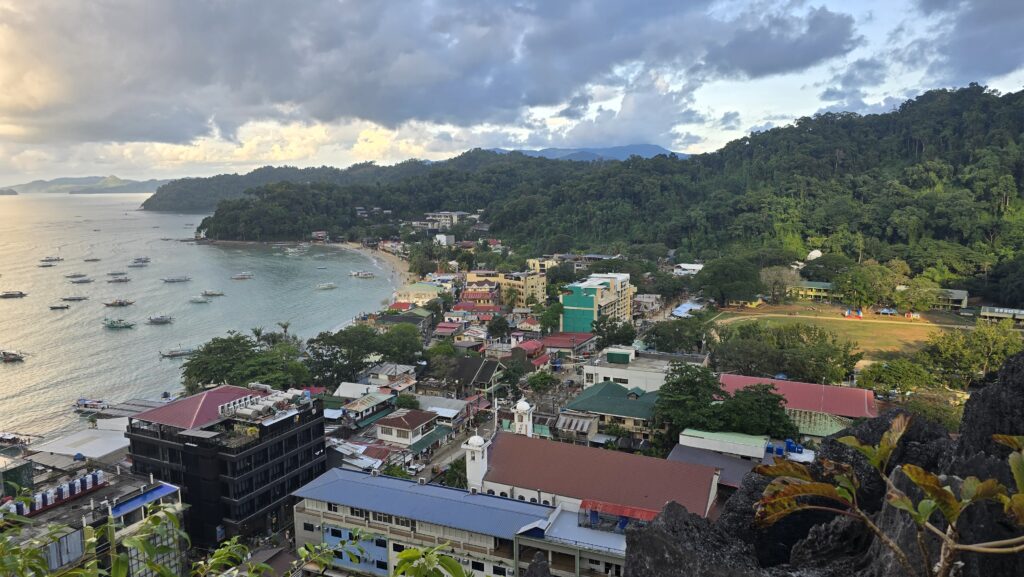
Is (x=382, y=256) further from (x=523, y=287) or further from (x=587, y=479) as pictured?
(x=587, y=479)

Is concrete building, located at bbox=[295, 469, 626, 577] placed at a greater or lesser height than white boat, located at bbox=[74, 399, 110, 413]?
greater

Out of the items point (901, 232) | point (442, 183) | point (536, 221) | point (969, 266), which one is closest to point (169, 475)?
point (969, 266)

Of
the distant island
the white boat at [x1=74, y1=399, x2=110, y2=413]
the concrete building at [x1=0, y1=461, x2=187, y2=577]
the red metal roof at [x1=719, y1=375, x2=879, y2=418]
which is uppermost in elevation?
the distant island

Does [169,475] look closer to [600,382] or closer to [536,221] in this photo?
[600,382]

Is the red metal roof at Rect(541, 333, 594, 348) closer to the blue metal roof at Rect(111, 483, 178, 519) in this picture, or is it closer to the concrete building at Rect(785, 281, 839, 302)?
the concrete building at Rect(785, 281, 839, 302)

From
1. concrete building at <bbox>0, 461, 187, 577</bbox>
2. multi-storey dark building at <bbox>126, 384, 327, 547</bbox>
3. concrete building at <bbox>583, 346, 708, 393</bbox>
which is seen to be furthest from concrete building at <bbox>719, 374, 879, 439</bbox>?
concrete building at <bbox>0, 461, 187, 577</bbox>
